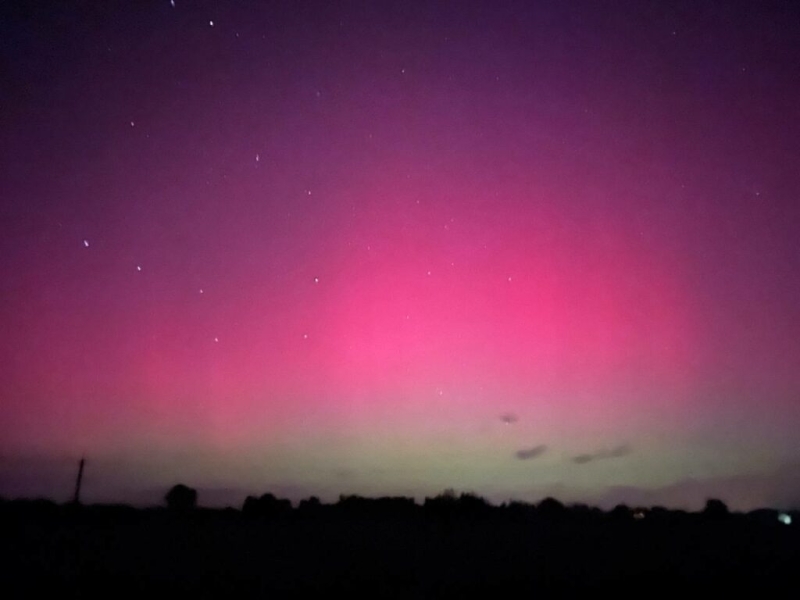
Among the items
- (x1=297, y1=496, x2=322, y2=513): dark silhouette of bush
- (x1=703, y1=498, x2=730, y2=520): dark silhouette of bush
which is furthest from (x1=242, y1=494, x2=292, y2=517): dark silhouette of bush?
(x1=703, y1=498, x2=730, y2=520): dark silhouette of bush

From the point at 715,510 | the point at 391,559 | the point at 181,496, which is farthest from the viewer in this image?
the point at 181,496

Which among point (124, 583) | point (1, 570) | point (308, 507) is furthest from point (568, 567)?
point (308, 507)

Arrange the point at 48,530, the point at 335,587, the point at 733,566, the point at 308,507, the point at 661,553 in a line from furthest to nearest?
the point at 308,507 < the point at 48,530 < the point at 661,553 < the point at 733,566 < the point at 335,587

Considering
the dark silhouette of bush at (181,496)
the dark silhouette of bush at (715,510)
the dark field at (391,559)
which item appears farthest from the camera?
the dark silhouette of bush at (181,496)

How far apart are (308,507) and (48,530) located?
2508 centimetres

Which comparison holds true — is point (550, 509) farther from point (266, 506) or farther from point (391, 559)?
point (391, 559)

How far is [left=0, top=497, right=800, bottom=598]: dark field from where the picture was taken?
16.3 m

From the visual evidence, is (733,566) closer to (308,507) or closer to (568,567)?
(568,567)

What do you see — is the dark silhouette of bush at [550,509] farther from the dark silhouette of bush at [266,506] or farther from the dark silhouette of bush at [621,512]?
the dark silhouette of bush at [266,506]

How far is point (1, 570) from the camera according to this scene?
1823cm

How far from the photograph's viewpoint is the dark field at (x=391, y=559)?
53.4 ft

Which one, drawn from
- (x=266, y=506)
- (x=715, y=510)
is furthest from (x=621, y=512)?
(x=266, y=506)

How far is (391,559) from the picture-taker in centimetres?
2116

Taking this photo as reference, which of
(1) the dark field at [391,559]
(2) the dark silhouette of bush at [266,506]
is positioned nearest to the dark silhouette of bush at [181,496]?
(2) the dark silhouette of bush at [266,506]
